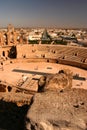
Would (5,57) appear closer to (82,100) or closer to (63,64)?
(63,64)

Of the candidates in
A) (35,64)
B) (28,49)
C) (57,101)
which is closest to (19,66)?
(35,64)

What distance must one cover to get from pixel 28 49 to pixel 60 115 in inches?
1190

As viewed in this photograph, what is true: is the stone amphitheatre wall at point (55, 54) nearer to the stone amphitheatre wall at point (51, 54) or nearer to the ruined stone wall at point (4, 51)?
the stone amphitheatre wall at point (51, 54)

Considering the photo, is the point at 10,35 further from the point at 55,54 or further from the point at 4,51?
the point at 55,54

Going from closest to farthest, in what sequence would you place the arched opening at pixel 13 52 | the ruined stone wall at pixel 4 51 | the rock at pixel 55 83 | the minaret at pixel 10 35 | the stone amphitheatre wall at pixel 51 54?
the rock at pixel 55 83
the stone amphitheatre wall at pixel 51 54
the arched opening at pixel 13 52
the ruined stone wall at pixel 4 51
the minaret at pixel 10 35

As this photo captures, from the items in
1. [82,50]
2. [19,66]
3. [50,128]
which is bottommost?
[19,66]

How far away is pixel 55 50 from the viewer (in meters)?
35.2

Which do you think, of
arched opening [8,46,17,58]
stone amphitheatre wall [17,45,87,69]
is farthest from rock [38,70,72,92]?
arched opening [8,46,17,58]

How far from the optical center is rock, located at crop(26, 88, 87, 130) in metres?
5.80

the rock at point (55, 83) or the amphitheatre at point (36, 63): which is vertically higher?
the rock at point (55, 83)

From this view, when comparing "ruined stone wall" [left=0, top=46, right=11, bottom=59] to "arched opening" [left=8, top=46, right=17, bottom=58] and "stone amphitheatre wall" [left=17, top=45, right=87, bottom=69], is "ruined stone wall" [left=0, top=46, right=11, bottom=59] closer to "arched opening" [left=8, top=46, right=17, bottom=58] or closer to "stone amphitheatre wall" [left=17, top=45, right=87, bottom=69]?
"arched opening" [left=8, top=46, right=17, bottom=58]

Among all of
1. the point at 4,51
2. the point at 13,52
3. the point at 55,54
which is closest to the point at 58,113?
the point at 55,54

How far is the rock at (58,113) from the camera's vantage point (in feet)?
19.0

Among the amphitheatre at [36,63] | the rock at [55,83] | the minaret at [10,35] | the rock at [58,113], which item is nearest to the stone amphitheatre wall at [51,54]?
the amphitheatre at [36,63]
